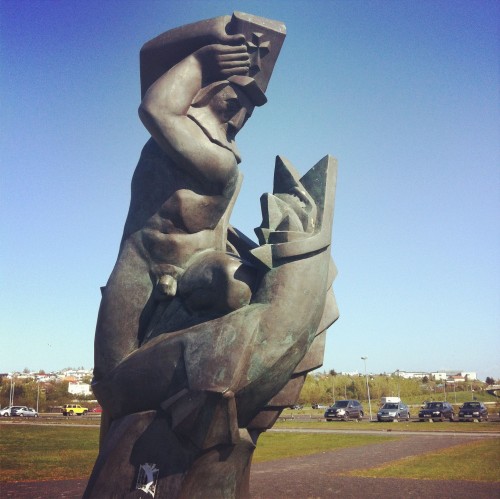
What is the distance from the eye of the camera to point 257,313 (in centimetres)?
491

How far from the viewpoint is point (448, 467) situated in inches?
488

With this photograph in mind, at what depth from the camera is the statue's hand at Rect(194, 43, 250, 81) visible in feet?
18.9

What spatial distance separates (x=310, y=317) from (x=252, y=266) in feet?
2.30

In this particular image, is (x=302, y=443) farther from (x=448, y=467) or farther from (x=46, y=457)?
(x=46, y=457)

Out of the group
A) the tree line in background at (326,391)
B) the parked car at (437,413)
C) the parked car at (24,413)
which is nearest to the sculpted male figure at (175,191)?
the parked car at (437,413)

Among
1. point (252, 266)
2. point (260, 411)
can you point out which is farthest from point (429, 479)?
point (252, 266)

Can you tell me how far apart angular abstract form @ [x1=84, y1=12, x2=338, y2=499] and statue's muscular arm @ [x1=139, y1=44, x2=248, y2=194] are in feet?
0.04

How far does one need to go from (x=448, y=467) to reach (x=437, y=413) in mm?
Result: 22818

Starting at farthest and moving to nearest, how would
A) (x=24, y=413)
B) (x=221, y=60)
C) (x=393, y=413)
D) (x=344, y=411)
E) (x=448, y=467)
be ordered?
1. (x=24, y=413)
2. (x=344, y=411)
3. (x=393, y=413)
4. (x=448, y=467)
5. (x=221, y=60)

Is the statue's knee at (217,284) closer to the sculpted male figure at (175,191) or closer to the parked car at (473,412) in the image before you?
the sculpted male figure at (175,191)

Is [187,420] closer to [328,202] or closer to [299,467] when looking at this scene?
[328,202]

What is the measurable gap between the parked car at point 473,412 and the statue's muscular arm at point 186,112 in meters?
31.9

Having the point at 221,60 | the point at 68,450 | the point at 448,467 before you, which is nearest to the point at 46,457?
the point at 68,450

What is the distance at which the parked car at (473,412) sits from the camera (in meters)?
32.9
